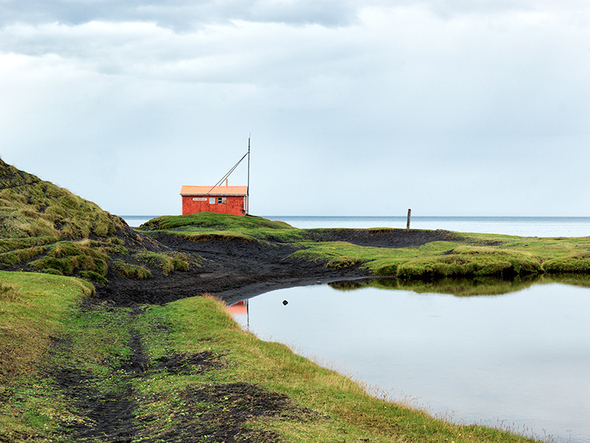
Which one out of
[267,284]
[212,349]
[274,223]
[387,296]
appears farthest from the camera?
[274,223]

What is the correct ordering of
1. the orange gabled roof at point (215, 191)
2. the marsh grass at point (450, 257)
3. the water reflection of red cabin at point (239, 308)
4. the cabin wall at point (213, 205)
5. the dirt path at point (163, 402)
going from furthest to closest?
1. the orange gabled roof at point (215, 191)
2. the cabin wall at point (213, 205)
3. the marsh grass at point (450, 257)
4. the water reflection of red cabin at point (239, 308)
5. the dirt path at point (163, 402)

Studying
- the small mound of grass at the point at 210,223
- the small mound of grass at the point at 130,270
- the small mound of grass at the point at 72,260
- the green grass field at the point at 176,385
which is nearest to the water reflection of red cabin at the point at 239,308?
the green grass field at the point at 176,385

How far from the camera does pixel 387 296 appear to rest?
137ft

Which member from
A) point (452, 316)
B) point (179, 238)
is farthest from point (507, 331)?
point (179, 238)

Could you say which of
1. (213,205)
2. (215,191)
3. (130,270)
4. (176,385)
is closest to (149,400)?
(176,385)

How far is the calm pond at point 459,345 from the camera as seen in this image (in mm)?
18475

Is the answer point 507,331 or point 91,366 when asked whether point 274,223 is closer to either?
point 507,331

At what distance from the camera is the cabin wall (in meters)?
105

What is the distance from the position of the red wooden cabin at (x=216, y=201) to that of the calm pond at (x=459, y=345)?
2458 inches

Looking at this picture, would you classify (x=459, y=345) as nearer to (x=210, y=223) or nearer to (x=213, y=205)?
(x=210, y=223)

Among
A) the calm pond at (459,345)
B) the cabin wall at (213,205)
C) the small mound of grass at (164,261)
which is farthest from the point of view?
the cabin wall at (213,205)

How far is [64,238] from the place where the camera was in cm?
4100

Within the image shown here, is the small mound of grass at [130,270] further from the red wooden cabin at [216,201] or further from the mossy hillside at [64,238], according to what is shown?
the red wooden cabin at [216,201]

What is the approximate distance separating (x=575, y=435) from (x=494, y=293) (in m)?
29.8
